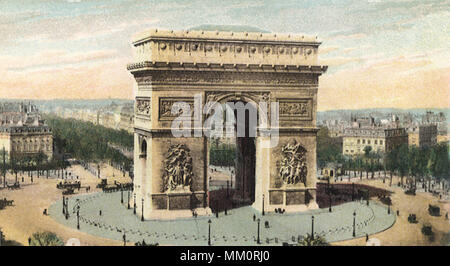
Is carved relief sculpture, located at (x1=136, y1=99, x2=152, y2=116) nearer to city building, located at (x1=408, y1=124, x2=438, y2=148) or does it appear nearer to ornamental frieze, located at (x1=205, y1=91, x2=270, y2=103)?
ornamental frieze, located at (x1=205, y1=91, x2=270, y2=103)

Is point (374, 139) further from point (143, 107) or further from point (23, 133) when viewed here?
point (143, 107)

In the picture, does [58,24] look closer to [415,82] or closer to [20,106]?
[20,106]

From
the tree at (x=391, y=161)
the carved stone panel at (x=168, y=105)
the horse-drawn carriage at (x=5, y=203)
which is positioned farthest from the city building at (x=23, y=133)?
the tree at (x=391, y=161)

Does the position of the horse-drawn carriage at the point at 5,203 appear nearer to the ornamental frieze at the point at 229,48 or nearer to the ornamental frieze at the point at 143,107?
the ornamental frieze at the point at 143,107

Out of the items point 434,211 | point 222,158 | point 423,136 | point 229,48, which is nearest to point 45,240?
point 229,48

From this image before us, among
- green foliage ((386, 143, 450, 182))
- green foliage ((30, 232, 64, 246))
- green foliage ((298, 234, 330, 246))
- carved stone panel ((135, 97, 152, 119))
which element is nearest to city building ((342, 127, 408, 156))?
green foliage ((386, 143, 450, 182))
